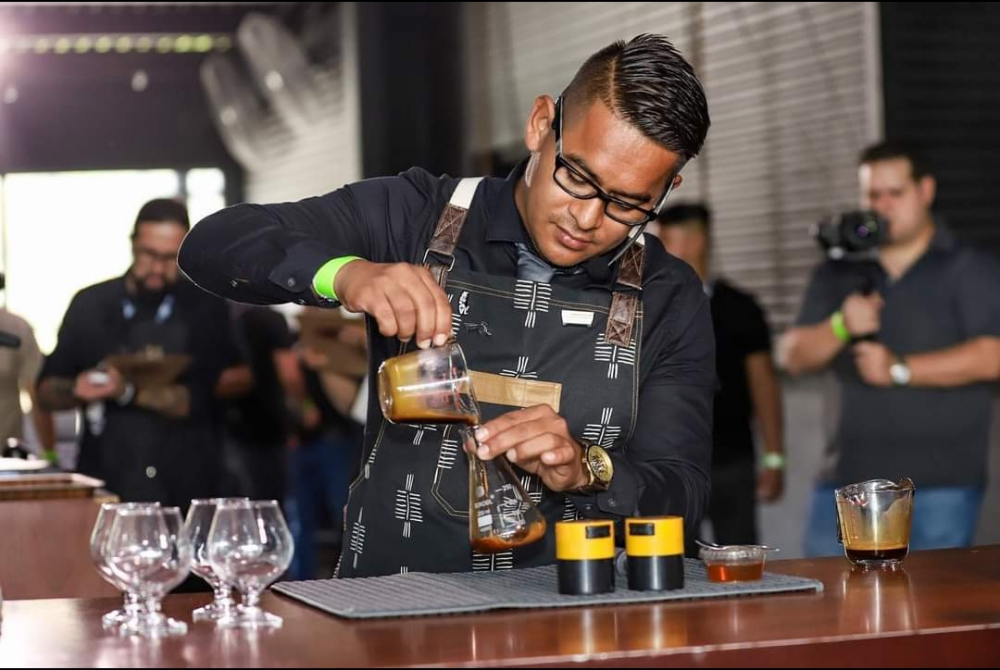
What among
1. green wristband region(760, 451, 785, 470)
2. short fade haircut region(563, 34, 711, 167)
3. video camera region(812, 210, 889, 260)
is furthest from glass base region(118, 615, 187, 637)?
green wristband region(760, 451, 785, 470)

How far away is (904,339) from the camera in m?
4.43

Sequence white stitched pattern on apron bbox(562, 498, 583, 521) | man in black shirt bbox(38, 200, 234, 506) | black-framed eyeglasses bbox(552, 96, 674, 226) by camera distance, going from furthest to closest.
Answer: man in black shirt bbox(38, 200, 234, 506), white stitched pattern on apron bbox(562, 498, 583, 521), black-framed eyeglasses bbox(552, 96, 674, 226)

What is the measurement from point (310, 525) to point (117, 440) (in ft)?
5.33

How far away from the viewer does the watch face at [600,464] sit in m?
Result: 2.09

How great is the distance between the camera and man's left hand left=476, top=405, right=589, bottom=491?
1914 mm

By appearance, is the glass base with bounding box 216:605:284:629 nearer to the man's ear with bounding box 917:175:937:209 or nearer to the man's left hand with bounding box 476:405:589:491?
the man's left hand with bounding box 476:405:589:491

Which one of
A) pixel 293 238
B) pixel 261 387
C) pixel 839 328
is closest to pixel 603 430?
pixel 293 238

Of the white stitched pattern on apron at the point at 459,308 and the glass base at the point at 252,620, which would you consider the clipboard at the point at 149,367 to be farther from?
the glass base at the point at 252,620

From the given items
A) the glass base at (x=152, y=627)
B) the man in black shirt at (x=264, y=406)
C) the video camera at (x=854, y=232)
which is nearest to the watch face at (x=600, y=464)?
the glass base at (x=152, y=627)

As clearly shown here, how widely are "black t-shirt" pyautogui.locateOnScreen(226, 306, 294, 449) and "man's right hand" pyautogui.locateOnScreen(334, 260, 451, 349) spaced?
4.71 meters

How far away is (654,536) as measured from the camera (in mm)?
1895

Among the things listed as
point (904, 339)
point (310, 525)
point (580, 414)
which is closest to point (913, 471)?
point (904, 339)

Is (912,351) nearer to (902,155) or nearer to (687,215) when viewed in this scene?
(902,155)

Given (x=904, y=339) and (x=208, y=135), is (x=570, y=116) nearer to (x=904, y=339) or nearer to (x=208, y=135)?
(x=904, y=339)
